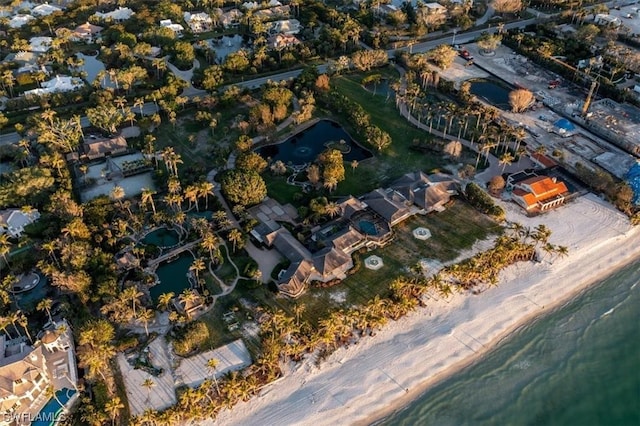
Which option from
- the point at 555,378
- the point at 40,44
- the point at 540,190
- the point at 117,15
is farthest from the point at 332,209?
the point at 117,15

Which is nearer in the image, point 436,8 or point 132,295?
point 132,295

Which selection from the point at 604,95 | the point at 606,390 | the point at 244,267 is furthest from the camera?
the point at 604,95

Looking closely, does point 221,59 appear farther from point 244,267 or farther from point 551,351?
point 551,351

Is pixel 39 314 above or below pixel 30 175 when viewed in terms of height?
below

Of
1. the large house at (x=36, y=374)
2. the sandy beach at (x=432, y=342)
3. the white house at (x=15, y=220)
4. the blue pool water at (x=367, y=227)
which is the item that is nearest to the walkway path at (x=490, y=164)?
the sandy beach at (x=432, y=342)

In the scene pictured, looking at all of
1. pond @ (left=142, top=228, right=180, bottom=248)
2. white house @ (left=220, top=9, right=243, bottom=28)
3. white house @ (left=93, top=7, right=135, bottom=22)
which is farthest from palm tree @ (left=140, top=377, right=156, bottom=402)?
white house @ (left=93, top=7, right=135, bottom=22)

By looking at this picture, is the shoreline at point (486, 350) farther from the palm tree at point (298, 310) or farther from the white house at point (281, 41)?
the white house at point (281, 41)

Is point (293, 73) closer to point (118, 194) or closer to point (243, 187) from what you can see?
point (243, 187)

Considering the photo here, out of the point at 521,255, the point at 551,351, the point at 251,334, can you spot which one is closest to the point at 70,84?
the point at 251,334
